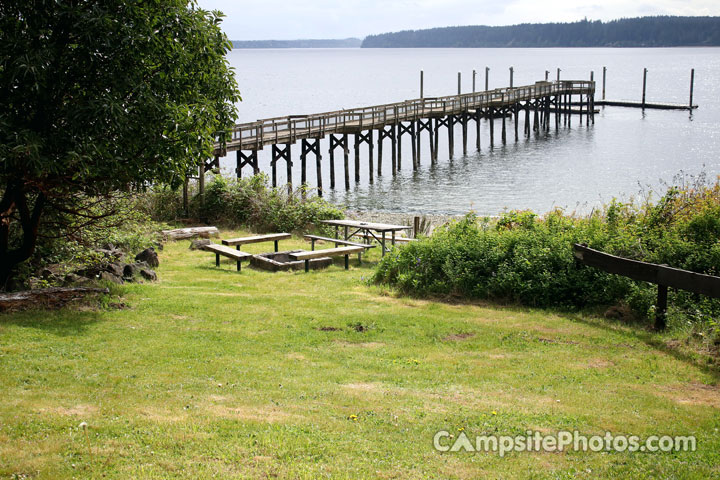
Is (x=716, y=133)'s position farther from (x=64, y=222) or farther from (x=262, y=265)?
(x=64, y=222)

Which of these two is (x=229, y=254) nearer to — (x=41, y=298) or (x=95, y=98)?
(x=41, y=298)

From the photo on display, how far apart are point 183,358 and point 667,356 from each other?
18.6ft

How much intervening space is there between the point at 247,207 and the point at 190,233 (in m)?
2.79

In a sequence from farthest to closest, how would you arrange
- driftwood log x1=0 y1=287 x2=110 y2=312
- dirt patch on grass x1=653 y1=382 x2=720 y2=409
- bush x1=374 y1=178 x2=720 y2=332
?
bush x1=374 y1=178 x2=720 y2=332, driftwood log x1=0 y1=287 x2=110 y2=312, dirt patch on grass x1=653 y1=382 x2=720 y2=409

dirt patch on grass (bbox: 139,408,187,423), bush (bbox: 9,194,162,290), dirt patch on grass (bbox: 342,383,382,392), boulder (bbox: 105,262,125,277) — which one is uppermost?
bush (bbox: 9,194,162,290)

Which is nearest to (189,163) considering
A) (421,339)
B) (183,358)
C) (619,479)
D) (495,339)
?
(183,358)

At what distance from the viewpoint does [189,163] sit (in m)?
11.0

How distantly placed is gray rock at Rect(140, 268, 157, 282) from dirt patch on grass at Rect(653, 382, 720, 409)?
901cm

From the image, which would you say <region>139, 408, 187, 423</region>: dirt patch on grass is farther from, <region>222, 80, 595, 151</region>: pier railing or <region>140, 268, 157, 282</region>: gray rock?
<region>222, 80, 595, 151</region>: pier railing

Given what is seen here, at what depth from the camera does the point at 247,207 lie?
70.6 feet

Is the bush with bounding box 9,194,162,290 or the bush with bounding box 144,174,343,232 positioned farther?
the bush with bounding box 144,174,343,232

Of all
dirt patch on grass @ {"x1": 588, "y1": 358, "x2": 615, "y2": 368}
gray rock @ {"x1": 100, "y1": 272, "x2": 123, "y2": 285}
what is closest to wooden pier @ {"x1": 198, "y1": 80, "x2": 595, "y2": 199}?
gray rock @ {"x1": 100, "y1": 272, "x2": 123, "y2": 285}

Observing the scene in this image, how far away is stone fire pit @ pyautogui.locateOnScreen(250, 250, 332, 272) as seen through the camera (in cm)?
1524

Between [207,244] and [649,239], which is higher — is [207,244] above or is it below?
below
